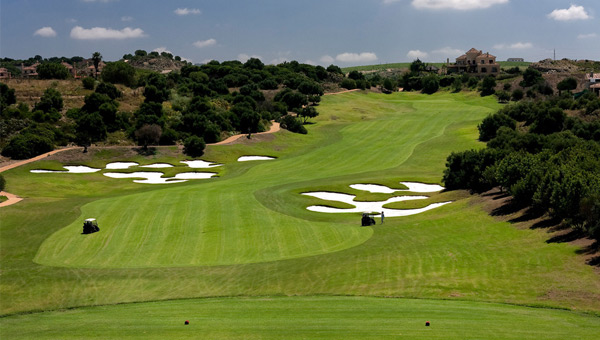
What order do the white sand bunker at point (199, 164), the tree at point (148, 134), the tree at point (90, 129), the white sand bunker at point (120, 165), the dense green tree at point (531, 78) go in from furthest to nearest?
the dense green tree at point (531, 78) < the tree at point (90, 129) < the tree at point (148, 134) < the white sand bunker at point (199, 164) < the white sand bunker at point (120, 165)

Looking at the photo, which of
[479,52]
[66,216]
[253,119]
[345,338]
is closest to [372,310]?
[345,338]

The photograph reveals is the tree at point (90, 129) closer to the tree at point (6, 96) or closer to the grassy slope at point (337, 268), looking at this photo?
the tree at point (6, 96)

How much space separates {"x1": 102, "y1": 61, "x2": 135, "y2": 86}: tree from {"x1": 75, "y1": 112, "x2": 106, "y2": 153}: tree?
129ft

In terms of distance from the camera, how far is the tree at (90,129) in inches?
3337

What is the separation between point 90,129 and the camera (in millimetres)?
87375

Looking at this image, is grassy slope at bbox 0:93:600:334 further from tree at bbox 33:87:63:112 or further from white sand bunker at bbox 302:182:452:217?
tree at bbox 33:87:63:112

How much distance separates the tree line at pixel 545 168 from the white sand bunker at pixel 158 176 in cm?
3087

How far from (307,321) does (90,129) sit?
74.2 metres

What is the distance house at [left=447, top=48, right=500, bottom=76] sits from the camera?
580 ft

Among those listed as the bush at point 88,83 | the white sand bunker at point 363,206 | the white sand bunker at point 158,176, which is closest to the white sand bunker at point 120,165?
the white sand bunker at point 158,176

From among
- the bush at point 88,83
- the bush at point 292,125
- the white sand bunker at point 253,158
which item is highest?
the bush at point 88,83

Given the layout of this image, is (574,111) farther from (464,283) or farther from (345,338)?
(345,338)

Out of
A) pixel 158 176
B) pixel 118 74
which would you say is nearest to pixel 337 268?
pixel 158 176

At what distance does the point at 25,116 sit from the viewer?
3656 inches
